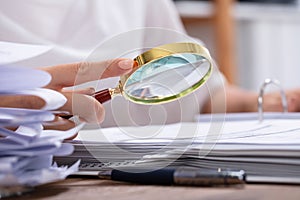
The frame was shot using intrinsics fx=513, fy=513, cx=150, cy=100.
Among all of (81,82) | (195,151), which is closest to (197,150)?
(195,151)

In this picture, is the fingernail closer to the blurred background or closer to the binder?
the binder

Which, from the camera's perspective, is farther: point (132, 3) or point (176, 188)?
point (132, 3)

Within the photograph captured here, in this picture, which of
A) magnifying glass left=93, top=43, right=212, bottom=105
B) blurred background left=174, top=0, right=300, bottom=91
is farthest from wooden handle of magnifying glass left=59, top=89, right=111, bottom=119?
blurred background left=174, top=0, right=300, bottom=91

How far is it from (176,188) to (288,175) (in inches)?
3.4

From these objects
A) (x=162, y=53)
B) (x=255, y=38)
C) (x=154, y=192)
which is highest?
(x=255, y=38)

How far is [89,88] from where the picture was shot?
44 centimetres

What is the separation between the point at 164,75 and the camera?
452mm

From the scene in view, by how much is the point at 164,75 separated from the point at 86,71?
2.7 inches

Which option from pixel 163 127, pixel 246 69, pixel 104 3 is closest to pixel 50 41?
pixel 104 3

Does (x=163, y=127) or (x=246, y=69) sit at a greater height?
(x=246, y=69)

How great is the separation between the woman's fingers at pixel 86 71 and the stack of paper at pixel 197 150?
49 mm

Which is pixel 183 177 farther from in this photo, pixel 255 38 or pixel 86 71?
pixel 255 38

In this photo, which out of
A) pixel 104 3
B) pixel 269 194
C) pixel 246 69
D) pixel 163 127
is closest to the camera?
pixel 269 194

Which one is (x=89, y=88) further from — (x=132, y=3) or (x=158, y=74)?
(x=132, y=3)
